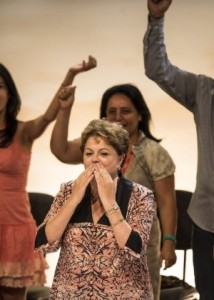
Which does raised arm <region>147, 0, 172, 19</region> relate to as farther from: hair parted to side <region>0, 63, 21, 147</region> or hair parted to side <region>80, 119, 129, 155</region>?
hair parted to side <region>0, 63, 21, 147</region>

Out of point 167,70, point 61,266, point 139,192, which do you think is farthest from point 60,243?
point 167,70

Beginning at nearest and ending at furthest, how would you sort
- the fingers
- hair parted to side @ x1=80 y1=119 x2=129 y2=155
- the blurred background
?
hair parted to side @ x1=80 y1=119 x2=129 y2=155
the fingers
the blurred background

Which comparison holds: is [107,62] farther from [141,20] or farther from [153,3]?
[153,3]

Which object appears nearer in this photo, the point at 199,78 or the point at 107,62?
the point at 199,78

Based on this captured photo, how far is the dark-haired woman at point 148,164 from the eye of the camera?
2.73 meters

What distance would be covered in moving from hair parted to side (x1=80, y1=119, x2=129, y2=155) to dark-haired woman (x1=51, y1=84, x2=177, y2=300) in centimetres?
58

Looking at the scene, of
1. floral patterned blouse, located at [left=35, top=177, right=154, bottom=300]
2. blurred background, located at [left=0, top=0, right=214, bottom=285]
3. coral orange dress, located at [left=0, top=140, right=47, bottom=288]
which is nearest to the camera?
floral patterned blouse, located at [left=35, top=177, right=154, bottom=300]

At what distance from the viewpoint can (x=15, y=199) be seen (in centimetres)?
291

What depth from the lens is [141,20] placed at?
4309mm

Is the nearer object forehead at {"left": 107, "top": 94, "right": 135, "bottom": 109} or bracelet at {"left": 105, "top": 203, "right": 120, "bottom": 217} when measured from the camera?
bracelet at {"left": 105, "top": 203, "right": 120, "bottom": 217}

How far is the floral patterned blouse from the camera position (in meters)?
2.04

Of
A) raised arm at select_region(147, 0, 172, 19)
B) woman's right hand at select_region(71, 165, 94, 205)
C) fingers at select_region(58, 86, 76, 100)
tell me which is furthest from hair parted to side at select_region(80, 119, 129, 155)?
fingers at select_region(58, 86, 76, 100)

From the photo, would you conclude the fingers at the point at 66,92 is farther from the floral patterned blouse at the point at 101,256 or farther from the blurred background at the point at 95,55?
the blurred background at the point at 95,55

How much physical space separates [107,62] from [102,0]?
0.41m
